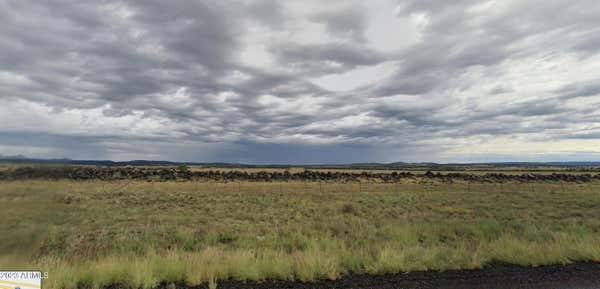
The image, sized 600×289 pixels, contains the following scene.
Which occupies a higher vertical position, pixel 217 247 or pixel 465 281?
pixel 465 281

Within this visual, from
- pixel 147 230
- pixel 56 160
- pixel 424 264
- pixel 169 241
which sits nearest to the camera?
pixel 56 160

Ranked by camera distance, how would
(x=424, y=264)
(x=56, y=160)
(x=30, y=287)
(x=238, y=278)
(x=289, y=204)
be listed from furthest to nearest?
1. (x=289, y=204)
2. (x=424, y=264)
3. (x=238, y=278)
4. (x=56, y=160)
5. (x=30, y=287)

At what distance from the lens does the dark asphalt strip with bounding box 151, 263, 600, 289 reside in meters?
5.62

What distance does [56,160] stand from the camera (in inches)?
210

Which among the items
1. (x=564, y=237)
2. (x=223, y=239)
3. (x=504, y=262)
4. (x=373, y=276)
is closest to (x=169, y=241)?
(x=223, y=239)

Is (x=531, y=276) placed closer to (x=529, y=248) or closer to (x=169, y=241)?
(x=529, y=248)

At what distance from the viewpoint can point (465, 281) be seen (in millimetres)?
5875

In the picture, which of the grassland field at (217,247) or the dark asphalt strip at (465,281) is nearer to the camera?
the grassland field at (217,247)

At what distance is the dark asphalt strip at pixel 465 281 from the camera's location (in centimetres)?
562

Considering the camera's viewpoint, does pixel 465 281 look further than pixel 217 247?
No

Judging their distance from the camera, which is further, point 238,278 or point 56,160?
point 238,278

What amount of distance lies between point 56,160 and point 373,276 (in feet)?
20.5

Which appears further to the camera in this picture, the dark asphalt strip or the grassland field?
the dark asphalt strip

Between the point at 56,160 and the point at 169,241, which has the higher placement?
the point at 56,160
